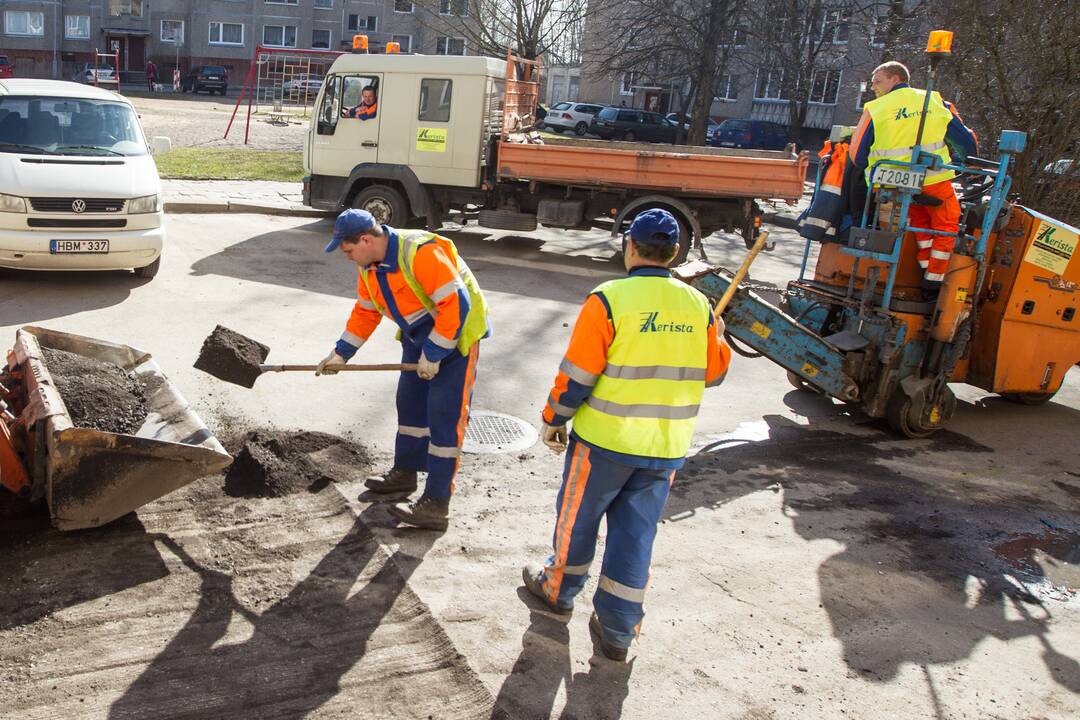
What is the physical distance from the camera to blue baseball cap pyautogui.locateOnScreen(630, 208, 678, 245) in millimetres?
3591

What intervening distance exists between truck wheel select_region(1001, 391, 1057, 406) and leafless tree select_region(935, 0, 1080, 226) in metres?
5.96

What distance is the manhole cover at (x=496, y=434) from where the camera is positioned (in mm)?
5977

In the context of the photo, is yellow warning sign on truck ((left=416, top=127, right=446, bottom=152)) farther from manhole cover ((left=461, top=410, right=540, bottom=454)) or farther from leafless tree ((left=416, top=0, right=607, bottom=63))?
leafless tree ((left=416, top=0, right=607, bottom=63))

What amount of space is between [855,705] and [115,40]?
181 feet

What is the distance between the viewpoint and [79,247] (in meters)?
8.45

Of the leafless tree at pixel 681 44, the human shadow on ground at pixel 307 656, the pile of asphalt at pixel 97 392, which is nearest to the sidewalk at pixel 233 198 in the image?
the pile of asphalt at pixel 97 392

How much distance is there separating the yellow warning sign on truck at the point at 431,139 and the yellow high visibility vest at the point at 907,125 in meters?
6.80

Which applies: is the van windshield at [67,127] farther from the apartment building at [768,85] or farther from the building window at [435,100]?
the apartment building at [768,85]

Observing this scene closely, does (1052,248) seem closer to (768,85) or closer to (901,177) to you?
(901,177)

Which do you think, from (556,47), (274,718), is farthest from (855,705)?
(556,47)

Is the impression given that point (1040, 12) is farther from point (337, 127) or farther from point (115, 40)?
point (115, 40)

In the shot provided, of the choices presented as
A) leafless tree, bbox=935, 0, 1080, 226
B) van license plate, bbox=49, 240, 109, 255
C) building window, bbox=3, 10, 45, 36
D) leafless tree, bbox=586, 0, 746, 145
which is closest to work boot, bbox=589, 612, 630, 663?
van license plate, bbox=49, 240, 109, 255

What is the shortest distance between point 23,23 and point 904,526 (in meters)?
55.1

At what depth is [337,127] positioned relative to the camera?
41.4 ft
